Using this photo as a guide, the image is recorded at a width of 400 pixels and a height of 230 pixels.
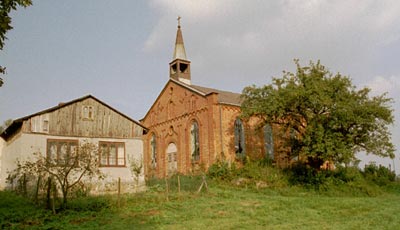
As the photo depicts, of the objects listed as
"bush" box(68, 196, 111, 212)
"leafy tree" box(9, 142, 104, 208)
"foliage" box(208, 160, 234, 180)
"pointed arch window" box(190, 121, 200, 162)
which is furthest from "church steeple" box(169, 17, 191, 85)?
"bush" box(68, 196, 111, 212)

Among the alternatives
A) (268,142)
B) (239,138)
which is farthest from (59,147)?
(268,142)

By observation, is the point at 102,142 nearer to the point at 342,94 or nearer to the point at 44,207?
the point at 44,207

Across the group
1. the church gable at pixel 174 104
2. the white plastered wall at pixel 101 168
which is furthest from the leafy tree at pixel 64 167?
the church gable at pixel 174 104

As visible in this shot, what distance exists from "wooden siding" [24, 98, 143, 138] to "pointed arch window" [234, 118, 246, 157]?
358 inches

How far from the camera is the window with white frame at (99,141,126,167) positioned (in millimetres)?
23547

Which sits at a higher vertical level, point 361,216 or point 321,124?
point 321,124

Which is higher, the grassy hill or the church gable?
the church gable

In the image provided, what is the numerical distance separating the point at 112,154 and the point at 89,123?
233 centimetres

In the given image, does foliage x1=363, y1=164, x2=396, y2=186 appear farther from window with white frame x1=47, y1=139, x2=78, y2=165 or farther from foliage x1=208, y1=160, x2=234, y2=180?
window with white frame x1=47, y1=139, x2=78, y2=165

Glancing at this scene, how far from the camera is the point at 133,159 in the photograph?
24.4 m

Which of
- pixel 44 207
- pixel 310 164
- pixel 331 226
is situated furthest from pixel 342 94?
pixel 44 207

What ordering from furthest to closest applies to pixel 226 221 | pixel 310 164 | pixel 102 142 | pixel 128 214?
pixel 310 164, pixel 102 142, pixel 128 214, pixel 226 221

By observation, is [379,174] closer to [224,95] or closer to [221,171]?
[221,171]

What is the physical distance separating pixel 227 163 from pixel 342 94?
30.6 ft
